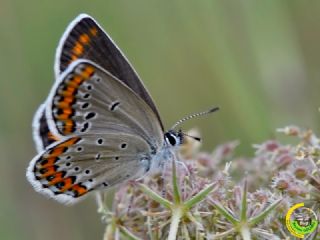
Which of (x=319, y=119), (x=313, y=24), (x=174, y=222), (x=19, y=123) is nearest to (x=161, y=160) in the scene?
(x=174, y=222)

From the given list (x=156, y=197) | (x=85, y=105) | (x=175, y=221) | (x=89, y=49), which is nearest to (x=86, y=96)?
(x=85, y=105)

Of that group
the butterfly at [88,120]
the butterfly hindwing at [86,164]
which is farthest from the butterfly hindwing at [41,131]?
the butterfly hindwing at [86,164]

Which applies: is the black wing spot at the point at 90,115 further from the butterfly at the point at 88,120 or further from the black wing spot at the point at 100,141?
the black wing spot at the point at 100,141

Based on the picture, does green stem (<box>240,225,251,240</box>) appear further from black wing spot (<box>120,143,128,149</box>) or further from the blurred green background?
the blurred green background

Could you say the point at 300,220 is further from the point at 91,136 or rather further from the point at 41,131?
the point at 41,131

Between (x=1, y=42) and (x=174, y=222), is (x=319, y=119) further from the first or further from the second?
(x=1, y=42)

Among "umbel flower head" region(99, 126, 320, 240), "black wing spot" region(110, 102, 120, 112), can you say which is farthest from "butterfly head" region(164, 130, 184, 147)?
"black wing spot" region(110, 102, 120, 112)
